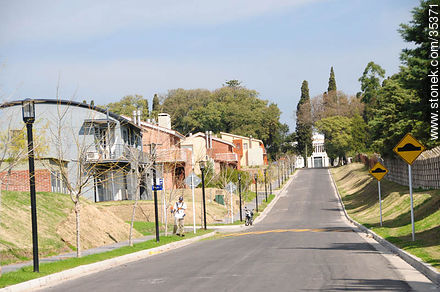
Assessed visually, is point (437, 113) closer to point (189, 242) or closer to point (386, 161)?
point (189, 242)

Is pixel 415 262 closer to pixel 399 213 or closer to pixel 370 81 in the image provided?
pixel 399 213

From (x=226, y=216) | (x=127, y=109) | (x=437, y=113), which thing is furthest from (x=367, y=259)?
(x=127, y=109)

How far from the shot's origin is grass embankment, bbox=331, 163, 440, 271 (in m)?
18.2

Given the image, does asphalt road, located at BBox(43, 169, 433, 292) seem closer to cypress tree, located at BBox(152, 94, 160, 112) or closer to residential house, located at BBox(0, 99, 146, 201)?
residential house, located at BBox(0, 99, 146, 201)

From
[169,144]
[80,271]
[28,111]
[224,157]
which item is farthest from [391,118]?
[28,111]

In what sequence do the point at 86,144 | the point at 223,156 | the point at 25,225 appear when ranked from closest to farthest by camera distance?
1. the point at 25,225
2. the point at 86,144
3. the point at 223,156

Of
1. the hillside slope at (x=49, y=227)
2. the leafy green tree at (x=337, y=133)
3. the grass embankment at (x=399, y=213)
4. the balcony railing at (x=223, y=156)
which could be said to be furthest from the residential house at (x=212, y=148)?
the hillside slope at (x=49, y=227)

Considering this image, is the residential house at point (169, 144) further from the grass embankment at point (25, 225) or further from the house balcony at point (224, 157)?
the grass embankment at point (25, 225)

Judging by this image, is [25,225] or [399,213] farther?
[399,213]

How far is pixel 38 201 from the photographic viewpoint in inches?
1073

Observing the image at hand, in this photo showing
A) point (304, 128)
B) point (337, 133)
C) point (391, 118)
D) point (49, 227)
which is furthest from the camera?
point (304, 128)

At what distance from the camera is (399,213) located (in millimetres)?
35656

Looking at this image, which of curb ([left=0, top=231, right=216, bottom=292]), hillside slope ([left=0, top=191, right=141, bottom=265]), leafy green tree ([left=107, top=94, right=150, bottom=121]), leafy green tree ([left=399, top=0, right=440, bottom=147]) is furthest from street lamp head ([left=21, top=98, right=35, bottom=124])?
leafy green tree ([left=107, top=94, right=150, bottom=121])

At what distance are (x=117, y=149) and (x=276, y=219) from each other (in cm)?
1511
